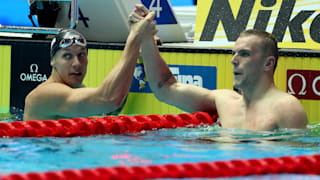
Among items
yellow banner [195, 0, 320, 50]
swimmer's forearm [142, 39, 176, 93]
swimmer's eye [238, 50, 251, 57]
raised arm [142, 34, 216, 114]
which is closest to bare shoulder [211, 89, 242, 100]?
raised arm [142, 34, 216, 114]

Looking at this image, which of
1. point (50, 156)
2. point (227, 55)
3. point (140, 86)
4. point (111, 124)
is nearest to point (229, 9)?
point (227, 55)

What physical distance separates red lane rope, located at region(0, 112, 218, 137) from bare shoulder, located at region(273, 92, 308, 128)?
0.78 metres

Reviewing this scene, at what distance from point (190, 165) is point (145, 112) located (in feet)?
10.8

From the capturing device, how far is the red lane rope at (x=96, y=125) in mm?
4121

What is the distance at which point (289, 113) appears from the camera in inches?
156

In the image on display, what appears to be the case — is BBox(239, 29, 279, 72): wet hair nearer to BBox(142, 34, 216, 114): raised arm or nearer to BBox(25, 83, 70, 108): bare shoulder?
BBox(142, 34, 216, 114): raised arm

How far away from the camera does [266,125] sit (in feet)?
13.3

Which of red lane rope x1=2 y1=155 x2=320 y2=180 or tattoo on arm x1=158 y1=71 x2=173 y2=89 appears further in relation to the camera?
tattoo on arm x1=158 y1=71 x2=173 y2=89

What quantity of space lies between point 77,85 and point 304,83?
2.17 meters

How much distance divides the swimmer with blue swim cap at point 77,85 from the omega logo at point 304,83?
172 cm

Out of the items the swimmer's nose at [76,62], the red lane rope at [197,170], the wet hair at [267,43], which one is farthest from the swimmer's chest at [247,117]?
the swimmer's nose at [76,62]

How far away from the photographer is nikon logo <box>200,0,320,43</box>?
562 centimetres

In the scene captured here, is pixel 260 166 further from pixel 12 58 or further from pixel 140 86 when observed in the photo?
pixel 12 58

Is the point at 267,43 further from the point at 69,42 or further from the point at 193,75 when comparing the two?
the point at 193,75
